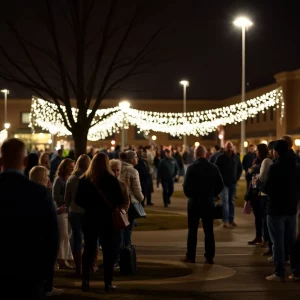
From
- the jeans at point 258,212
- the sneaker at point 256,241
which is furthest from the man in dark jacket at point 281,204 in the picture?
the sneaker at point 256,241

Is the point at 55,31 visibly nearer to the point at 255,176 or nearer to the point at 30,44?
the point at 30,44

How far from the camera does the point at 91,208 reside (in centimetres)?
1120

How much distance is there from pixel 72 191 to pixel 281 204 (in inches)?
117

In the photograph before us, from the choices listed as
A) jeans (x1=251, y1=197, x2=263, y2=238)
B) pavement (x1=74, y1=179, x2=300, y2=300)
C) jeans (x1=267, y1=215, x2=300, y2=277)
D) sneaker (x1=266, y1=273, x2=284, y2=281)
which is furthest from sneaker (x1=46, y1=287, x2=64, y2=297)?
jeans (x1=251, y1=197, x2=263, y2=238)

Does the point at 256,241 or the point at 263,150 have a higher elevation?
the point at 263,150

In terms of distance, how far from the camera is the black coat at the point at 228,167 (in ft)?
68.0

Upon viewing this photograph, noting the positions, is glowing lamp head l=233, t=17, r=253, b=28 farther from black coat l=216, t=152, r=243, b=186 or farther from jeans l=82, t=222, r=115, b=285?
jeans l=82, t=222, r=115, b=285

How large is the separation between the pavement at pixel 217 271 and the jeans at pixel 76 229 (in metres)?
0.79

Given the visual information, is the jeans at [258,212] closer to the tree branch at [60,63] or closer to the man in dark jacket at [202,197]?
the man in dark jacket at [202,197]

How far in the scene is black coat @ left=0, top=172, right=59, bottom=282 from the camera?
19.5ft

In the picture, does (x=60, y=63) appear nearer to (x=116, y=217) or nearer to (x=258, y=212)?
(x=258, y=212)

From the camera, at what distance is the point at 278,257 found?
12359 millimetres

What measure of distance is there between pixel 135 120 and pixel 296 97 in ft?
81.8

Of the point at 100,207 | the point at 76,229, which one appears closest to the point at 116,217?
the point at 100,207
